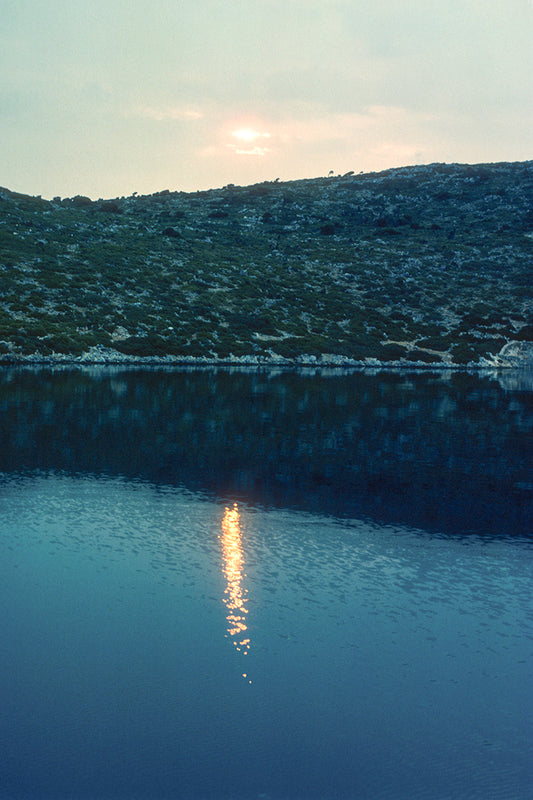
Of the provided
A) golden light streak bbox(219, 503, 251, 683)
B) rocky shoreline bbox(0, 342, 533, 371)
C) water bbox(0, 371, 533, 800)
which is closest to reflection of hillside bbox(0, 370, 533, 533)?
water bbox(0, 371, 533, 800)

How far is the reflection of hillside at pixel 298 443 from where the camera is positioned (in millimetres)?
24672

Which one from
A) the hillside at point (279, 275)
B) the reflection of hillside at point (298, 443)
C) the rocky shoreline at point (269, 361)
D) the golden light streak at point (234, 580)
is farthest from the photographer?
the hillside at point (279, 275)

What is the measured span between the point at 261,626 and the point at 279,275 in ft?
371

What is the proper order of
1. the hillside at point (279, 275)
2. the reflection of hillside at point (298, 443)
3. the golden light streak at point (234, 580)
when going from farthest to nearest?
the hillside at point (279, 275), the reflection of hillside at point (298, 443), the golden light streak at point (234, 580)

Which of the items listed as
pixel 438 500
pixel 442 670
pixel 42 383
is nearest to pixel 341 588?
pixel 442 670

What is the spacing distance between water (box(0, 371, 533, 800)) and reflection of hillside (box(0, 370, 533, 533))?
220mm

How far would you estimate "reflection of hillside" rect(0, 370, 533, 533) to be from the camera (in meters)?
24.7

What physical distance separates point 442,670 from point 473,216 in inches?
6417

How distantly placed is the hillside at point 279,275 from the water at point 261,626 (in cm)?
5542

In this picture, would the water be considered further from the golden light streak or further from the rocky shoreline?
the rocky shoreline

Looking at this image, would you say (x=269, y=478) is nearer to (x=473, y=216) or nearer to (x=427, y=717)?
(x=427, y=717)

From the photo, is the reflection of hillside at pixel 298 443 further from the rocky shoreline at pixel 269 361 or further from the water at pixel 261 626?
the rocky shoreline at pixel 269 361

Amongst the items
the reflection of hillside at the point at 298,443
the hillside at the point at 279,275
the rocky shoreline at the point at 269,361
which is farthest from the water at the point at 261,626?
the hillside at the point at 279,275

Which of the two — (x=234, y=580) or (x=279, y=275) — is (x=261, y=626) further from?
(x=279, y=275)
